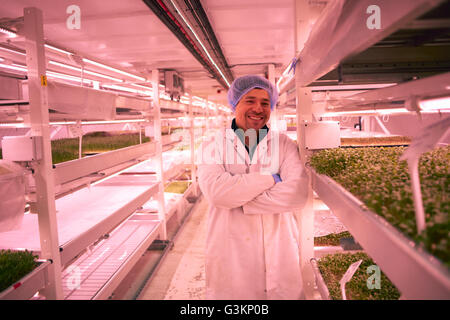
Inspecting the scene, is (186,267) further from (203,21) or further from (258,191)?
(203,21)

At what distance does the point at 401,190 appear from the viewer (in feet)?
2.56

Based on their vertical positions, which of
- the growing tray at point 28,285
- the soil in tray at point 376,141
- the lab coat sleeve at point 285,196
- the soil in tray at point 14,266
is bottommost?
the growing tray at point 28,285

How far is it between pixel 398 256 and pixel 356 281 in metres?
0.89

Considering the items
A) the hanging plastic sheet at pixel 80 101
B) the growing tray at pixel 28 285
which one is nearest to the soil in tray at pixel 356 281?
the growing tray at pixel 28 285

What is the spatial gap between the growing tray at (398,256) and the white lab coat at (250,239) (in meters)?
0.69

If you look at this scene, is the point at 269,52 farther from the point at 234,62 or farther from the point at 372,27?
the point at 372,27

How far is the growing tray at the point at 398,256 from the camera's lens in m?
0.49

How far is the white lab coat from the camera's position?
1635mm

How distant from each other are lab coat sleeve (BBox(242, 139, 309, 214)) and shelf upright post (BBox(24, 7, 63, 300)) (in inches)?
49.4

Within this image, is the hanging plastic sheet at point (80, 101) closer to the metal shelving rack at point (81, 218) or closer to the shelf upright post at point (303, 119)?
the metal shelving rack at point (81, 218)

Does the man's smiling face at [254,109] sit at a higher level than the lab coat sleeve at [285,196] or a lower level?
higher

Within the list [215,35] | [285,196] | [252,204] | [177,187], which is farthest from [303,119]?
[177,187]

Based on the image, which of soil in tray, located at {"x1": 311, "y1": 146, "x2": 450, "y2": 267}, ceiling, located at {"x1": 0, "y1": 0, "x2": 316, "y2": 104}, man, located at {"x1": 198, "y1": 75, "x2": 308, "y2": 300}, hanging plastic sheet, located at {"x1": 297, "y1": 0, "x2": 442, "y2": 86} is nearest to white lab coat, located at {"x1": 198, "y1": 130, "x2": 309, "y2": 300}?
man, located at {"x1": 198, "y1": 75, "x2": 308, "y2": 300}

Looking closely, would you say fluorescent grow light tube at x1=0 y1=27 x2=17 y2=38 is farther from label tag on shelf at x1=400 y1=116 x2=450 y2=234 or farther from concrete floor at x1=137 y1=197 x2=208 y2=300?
concrete floor at x1=137 y1=197 x2=208 y2=300
